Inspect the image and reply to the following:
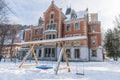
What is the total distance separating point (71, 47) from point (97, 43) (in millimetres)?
6076

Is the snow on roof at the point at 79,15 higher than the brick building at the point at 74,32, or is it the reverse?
the snow on roof at the point at 79,15

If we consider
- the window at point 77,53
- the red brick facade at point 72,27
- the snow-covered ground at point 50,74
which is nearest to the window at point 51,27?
the red brick facade at point 72,27

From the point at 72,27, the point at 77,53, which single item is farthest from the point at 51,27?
the point at 77,53

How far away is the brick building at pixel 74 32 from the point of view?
3222 cm

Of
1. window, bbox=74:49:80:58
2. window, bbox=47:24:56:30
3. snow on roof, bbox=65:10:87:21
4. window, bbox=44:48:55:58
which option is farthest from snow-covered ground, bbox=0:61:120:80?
Result: window, bbox=47:24:56:30

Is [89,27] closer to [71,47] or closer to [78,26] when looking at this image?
[78,26]

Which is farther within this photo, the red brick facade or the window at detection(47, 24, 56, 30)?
the window at detection(47, 24, 56, 30)

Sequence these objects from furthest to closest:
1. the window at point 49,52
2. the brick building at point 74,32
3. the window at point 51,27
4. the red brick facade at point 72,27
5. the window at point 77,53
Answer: the window at point 51,27 → the window at point 49,52 → the red brick facade at point 72,27 → the window at point 77,53 → the brick building at point 74,32

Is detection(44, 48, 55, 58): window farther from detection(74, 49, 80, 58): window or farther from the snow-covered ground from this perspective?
the snow-covered ground

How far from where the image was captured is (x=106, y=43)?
38.6 meters

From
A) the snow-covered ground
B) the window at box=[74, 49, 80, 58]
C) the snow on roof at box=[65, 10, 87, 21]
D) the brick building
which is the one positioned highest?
the snow on roof at box=[65, 10, 87, 21]

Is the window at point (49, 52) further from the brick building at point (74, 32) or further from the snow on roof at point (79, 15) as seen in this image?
the snow on roof at point (79, 15)

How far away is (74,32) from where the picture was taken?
33.8 metres

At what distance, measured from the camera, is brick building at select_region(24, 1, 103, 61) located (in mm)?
32219
